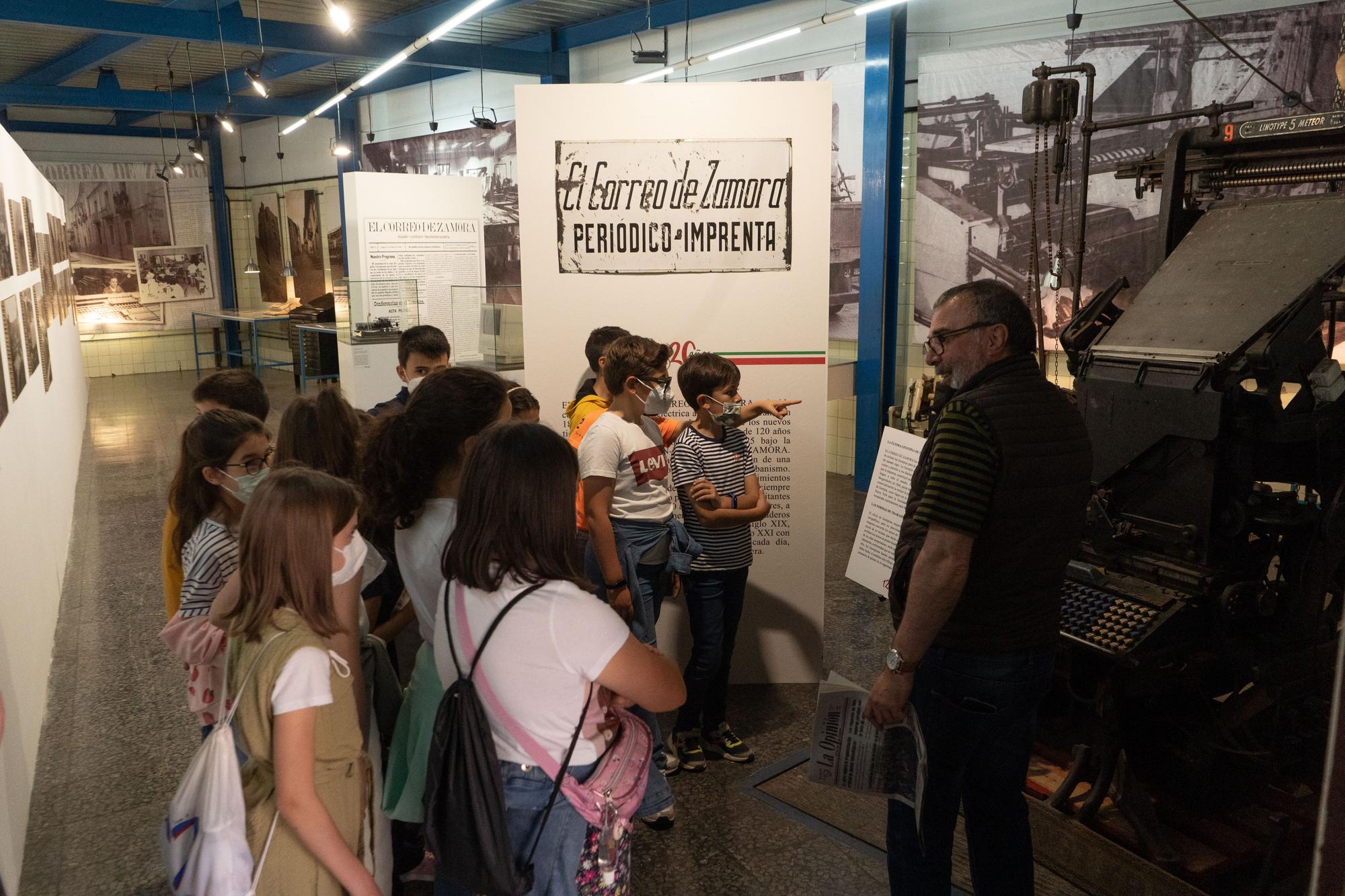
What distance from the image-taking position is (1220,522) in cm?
263

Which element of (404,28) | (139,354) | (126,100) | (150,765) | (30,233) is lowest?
(150,765)

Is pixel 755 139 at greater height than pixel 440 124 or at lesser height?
lesser

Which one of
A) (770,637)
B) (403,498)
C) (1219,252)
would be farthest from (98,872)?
(1219,252)

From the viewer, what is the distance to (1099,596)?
281 centimetres

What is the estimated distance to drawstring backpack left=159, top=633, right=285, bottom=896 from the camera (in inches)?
69.8

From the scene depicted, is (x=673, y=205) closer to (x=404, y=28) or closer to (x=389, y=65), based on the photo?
(x=389, y=65)

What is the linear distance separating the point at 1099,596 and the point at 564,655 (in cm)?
179

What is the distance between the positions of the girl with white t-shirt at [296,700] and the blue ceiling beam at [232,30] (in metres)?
8.30

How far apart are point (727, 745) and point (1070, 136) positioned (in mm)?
4759

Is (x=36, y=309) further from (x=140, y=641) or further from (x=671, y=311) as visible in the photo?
(x=671, y=311)

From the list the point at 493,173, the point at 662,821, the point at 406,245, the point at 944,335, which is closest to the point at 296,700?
the point at 944,335

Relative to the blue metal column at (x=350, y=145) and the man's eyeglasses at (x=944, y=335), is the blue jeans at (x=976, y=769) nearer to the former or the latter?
the man's eyeglasses at (x=944, y=335)

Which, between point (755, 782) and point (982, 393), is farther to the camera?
point (755, 782)

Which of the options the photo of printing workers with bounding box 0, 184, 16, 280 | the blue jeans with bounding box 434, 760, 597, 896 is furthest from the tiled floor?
the photo of printing workers with bounding box 0, 184, 16, 280
